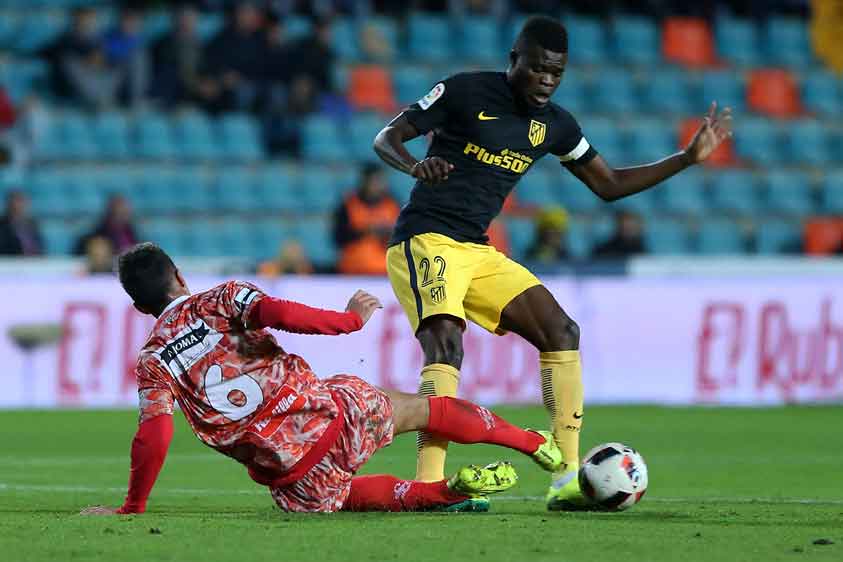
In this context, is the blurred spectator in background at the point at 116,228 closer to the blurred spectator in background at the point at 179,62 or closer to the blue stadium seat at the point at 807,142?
the blurred spectator in background at the point at 179,62

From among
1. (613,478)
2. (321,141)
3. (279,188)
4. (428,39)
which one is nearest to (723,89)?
(428,39)

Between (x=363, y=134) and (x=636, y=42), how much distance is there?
4139mm

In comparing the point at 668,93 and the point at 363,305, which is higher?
the point at 668,93

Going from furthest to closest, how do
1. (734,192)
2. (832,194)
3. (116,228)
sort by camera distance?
(832,194), (734,192), (116,228)

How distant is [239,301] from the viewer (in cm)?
615

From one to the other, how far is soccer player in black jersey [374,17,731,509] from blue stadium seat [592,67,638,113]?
39.7 ft

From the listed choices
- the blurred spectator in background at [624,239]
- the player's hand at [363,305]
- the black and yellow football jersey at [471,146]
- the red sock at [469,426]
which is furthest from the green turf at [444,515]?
the blurred spectator in background at [624,239]

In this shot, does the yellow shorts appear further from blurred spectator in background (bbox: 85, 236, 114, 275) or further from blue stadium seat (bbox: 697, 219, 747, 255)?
blue stadium seat (bbox: 697, 219, 747, 255)

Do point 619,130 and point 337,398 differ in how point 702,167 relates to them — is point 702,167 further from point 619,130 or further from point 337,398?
point 337,398

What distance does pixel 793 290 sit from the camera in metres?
14.5

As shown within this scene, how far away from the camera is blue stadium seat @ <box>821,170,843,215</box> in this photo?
19234 mm

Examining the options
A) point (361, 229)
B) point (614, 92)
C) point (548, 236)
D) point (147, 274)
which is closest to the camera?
point (147, 274)

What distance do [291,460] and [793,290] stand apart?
900 cm

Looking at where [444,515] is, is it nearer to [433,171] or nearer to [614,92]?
[433,171]
